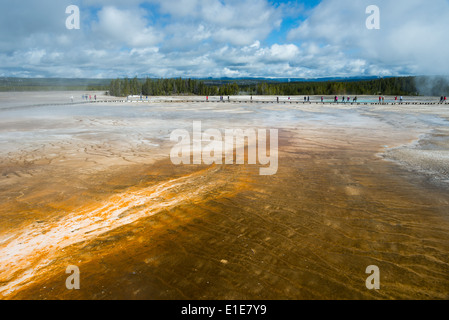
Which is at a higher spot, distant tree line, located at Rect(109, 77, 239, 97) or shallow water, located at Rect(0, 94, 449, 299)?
distant tree line, located at Rect(109, 77, 239, 97)

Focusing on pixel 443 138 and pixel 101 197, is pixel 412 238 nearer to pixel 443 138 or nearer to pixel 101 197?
pixel 101 197

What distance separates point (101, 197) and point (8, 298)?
383cm

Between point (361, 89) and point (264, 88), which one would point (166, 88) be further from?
point (361, 89)

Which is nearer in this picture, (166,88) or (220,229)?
(220,229)

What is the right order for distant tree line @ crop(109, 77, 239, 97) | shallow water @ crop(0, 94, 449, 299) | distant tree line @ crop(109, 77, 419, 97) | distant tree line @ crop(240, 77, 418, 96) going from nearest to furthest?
shallow water @ crop(0, 94, 449, 299), distant tree line @ crop(109, 77, 239, 97), distant tree line @ crop(109, 77, 419, 97), distant tree line @ crop(240, 77, 418, 96)

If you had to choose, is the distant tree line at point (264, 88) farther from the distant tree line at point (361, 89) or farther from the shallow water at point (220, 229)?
the shallow water at point (220, 229)

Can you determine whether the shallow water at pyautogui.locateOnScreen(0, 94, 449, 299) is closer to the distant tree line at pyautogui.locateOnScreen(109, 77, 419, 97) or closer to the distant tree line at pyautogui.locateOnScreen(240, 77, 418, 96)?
the distant tree line at pyautogui.locateOnScreen(109, 77, 419, 97)

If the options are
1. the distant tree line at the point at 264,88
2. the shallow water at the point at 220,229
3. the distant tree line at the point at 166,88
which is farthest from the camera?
the distant tree line at the point at 264,88

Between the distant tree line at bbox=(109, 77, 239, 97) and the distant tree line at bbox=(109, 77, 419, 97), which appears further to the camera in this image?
the distant tree line at bbox=(109, 77, 419, 97)

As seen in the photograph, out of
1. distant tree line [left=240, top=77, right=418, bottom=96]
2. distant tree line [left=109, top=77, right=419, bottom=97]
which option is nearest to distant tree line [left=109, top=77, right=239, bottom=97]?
distant tree line [left=109, top=77, right=419, bottom=97]

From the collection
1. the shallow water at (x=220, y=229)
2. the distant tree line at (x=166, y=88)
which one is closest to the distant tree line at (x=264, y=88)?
the distant tree line at (x=166, y=88)

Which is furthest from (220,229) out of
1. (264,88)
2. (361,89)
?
(361,89)
